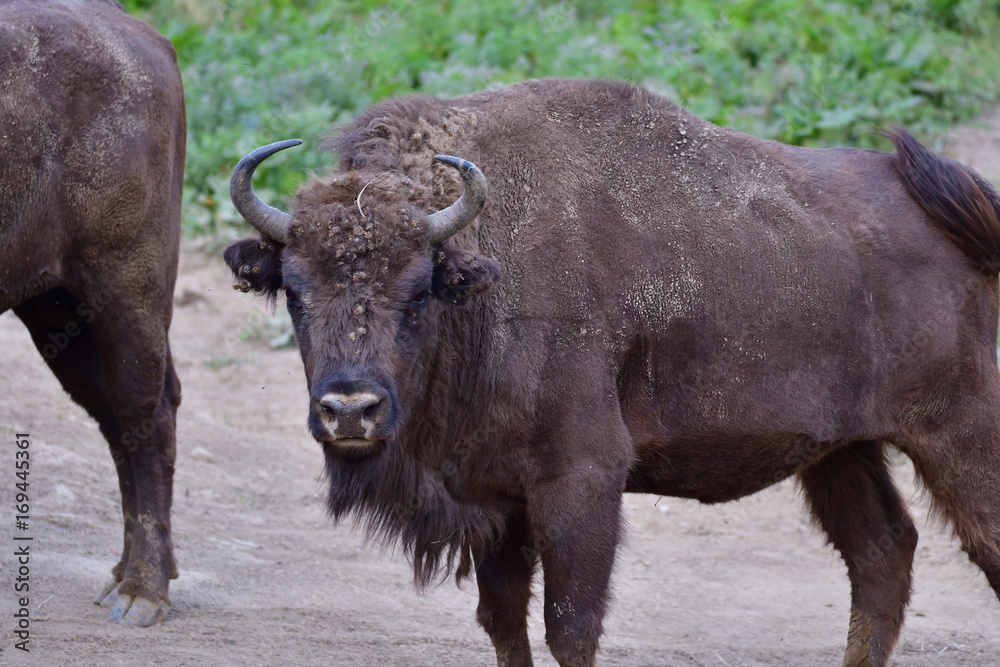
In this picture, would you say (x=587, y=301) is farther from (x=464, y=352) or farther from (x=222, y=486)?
(x=222, y=486)

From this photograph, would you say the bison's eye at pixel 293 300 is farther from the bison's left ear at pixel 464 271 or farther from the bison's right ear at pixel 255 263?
the bison's left ear at pixel 464 271

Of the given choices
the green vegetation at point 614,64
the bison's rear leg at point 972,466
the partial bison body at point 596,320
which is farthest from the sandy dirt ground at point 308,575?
the green vegetation at point 614,64

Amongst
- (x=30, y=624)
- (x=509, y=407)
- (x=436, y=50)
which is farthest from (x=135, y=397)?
(x=436, y=50)

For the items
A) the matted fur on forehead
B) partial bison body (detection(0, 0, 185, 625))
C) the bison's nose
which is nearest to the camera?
the bison's nose

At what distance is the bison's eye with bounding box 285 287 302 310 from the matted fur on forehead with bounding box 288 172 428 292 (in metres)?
0.17

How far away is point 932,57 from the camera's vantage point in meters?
14.0

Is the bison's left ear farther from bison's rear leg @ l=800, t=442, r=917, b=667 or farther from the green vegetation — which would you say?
the green vegetation

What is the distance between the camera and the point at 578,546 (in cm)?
486

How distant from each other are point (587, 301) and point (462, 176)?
0.80 metres

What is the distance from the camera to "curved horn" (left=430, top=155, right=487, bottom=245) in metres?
4.62

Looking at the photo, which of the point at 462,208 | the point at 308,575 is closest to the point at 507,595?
the point at 462,208

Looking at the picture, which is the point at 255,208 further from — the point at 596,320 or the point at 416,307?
the point at 596,320

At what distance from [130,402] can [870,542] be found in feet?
14.0

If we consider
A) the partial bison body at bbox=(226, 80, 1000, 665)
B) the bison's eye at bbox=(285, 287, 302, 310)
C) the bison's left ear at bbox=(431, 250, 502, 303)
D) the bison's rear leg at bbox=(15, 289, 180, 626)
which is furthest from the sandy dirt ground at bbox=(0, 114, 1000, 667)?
the bison's eye at bbox=(285, 287, 302, 310)
